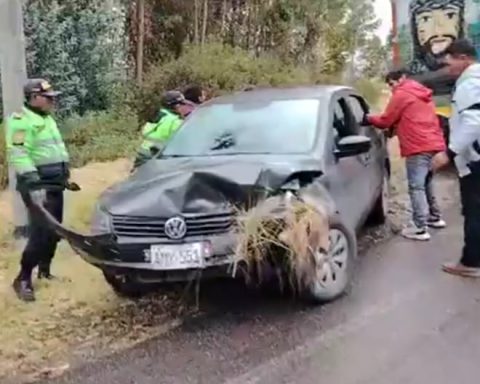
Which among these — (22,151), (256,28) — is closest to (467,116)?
(22,151)

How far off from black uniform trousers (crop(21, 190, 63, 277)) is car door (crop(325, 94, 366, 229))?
217 centimetres

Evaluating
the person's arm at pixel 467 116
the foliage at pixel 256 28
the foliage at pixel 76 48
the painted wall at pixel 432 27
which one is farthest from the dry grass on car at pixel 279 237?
the foliage at pixel 256 28

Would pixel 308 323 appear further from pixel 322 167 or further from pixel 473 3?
pixel 473 3

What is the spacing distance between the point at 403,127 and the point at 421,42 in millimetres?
4646

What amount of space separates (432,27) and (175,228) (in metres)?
7.59

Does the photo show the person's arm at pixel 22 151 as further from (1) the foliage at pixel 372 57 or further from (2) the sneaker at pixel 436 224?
(1) the foliage at pixel 372 57

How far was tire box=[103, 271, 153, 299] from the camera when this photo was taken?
612cm

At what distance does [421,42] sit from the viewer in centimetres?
1198

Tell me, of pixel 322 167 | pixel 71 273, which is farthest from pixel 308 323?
pixel 71 273

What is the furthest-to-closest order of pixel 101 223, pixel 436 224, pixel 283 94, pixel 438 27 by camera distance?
pixel 438 27 < pixel 436 224 < pixel 283 94 < pixel 101 223

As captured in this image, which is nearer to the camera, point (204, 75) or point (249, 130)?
point (249, 130)

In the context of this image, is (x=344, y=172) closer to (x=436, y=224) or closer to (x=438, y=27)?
(x=436, y=224)

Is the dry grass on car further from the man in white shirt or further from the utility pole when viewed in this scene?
the utility pole

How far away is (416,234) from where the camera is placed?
26.4 ft
